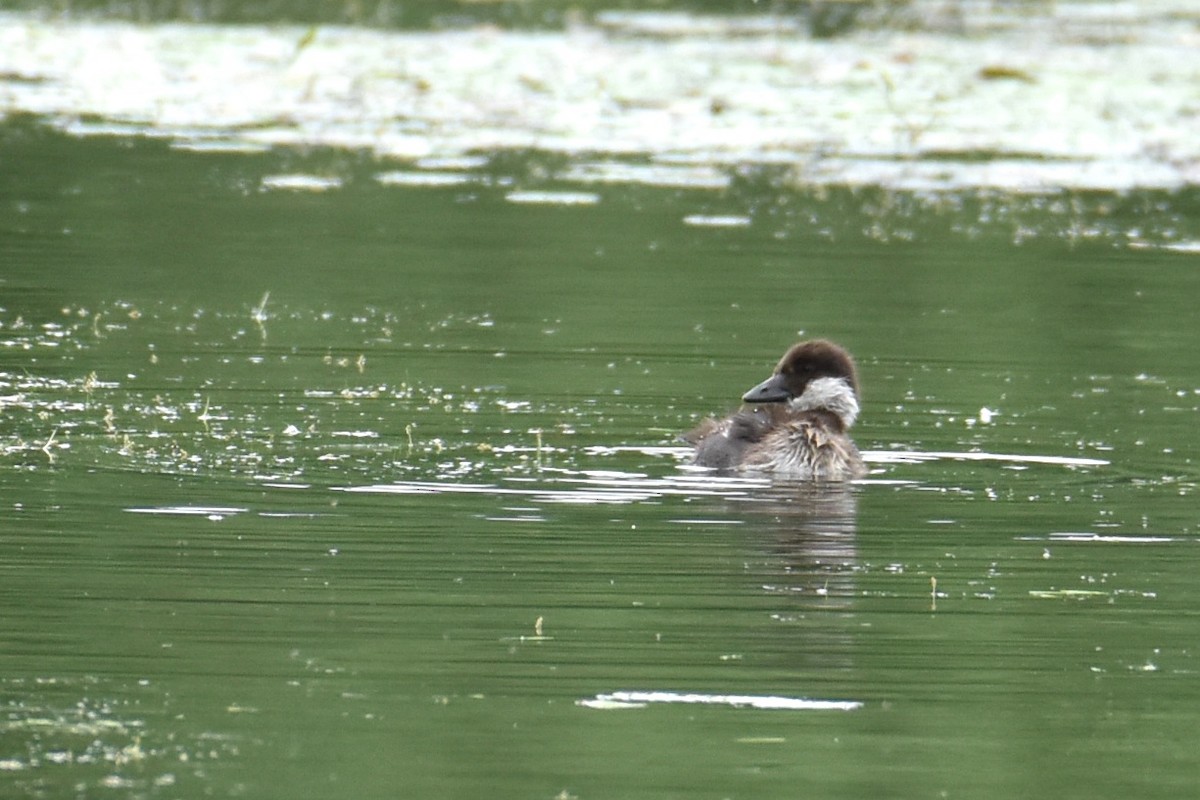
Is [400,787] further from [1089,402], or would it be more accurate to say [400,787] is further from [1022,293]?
[1022,293]

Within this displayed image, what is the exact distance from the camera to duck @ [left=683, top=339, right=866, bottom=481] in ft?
31.3

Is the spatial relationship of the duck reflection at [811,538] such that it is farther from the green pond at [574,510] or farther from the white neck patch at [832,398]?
the white neck patch at [832,398]

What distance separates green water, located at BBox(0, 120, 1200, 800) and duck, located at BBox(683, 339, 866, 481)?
0.19 m

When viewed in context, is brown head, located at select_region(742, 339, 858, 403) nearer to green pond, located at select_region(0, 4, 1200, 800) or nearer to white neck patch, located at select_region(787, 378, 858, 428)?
white neck patch, located at select_region(787, 378, 858, 428)

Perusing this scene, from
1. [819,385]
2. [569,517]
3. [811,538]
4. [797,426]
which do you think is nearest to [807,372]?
[819,385]

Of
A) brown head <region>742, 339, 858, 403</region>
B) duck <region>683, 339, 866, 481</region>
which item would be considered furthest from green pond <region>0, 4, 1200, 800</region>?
brown head <region>742, 339, 858, 403</region>

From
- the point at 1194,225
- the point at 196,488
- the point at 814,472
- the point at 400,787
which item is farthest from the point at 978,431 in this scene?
the point at 1194,225

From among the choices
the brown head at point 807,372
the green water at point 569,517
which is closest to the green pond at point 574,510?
the green water at point 569,517

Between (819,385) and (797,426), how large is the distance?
0.38m

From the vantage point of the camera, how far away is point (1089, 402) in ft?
35.6

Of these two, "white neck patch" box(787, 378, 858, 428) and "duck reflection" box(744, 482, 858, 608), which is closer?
"duck reflection" box(744, 482, 858, 608)

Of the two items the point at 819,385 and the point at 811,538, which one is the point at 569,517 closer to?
the point at 811,538

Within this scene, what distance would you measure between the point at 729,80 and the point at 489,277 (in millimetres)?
9214

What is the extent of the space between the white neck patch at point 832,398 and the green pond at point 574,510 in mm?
176
